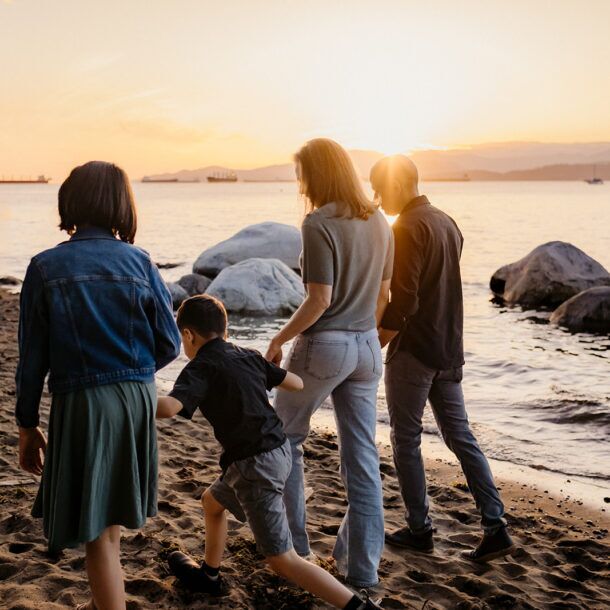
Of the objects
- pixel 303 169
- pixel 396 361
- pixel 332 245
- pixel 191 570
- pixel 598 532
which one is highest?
pixel 303 169

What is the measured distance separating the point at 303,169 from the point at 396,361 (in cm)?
118

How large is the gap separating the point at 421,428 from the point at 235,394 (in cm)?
139

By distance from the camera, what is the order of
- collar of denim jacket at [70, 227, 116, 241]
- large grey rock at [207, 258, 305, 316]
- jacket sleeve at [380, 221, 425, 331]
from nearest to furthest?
collar of denim jacket at [70, 227, 116, 241] < jacket sleeve at [380, 221, 425, 331] < large grey rock at [207, 258, 305, 316]

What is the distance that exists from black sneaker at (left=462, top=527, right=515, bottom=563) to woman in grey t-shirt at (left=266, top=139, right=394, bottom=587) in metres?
0.84

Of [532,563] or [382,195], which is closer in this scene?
[382,195]

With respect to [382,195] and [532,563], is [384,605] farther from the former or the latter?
[382,195]

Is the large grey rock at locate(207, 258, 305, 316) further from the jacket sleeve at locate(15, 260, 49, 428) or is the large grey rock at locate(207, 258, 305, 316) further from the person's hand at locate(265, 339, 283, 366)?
Result: the jacket sleeve at locate(15, 260, 49, 428)

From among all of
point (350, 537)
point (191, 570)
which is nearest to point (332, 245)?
point (350, 537)

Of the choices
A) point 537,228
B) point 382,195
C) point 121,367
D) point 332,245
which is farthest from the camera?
point 537,228

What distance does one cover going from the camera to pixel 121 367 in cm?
283

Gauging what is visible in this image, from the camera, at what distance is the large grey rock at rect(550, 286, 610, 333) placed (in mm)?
13430

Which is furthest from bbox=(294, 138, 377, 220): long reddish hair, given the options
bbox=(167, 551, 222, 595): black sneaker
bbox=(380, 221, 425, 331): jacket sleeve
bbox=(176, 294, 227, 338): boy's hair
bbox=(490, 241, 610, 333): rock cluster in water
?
bbox=(490, 241, 610, 333): rock cluster in water

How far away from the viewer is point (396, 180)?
3895 millimetres

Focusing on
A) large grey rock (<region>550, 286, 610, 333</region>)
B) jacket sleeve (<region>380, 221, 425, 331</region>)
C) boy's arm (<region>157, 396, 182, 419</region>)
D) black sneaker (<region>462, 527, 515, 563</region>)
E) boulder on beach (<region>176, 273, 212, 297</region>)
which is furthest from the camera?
boulder on beach (<region>176, 273, 212, 297</region>)
